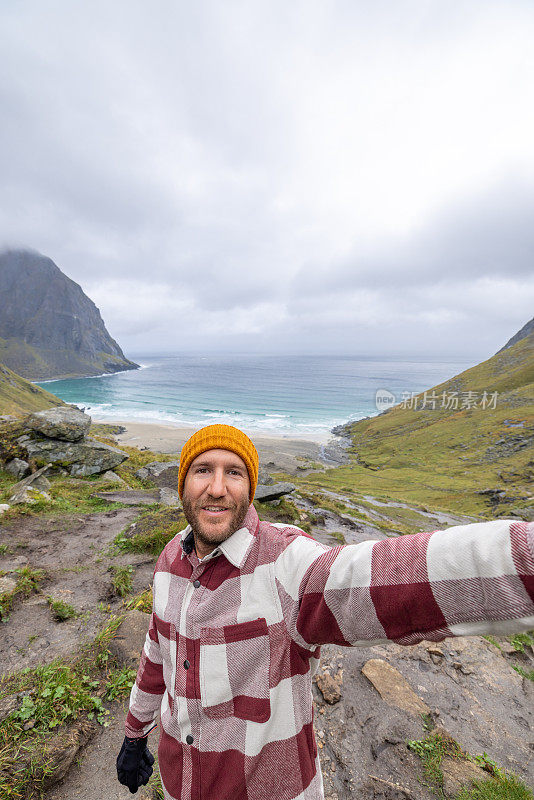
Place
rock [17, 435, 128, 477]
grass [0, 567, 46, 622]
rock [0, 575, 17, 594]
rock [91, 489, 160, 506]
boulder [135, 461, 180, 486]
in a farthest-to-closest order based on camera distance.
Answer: boulder [135, 461, 180, 486], rock [17, 435, 128, 477], rock [91, 489, 160, 506], rock [0, 575, 17, 594], grass [0, 567, 46, 622]

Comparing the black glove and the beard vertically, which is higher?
the beard

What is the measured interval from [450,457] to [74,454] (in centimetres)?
5628

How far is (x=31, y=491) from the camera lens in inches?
462

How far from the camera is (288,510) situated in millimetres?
14430

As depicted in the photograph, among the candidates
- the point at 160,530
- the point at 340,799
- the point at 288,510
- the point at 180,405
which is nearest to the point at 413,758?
the point at 340,799

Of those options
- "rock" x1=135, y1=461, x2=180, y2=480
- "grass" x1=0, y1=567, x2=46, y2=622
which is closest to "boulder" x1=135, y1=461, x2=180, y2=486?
"rock" x1=135, y1=461, x2=180, y2=480

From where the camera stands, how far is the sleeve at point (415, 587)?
1.36 metres

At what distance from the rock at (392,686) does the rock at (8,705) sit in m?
5.25

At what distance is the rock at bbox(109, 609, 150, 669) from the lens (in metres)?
4.85

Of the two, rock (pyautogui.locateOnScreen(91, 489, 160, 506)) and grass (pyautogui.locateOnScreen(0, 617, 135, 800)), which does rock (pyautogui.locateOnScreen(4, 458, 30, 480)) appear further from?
grass (pyautogui.locateOnScreen(0, 617, 135, 800))

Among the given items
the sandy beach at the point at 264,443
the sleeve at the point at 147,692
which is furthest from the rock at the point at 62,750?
the sandy beach at the point at 264,443

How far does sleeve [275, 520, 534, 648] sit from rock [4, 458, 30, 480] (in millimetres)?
17686

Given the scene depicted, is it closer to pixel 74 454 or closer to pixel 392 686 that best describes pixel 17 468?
pixel 74 454

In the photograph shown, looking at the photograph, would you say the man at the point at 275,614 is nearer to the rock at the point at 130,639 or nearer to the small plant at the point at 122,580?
the rock at the point at 130,639
